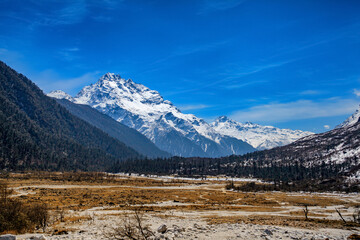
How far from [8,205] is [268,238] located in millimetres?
26893

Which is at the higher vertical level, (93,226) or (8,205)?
(8,205)

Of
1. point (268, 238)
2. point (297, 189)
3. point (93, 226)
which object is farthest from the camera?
point (297, 189)

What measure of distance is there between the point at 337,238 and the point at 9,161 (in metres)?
224

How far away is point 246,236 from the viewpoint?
85.1 feet

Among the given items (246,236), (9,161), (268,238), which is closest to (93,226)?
(246,236)

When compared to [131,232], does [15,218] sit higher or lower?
lower

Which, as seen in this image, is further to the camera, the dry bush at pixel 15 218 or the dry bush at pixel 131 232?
the dry bush at pixel 15 218

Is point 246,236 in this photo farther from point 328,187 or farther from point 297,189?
point 328,187

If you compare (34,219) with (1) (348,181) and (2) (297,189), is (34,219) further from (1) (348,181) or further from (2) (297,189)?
(1) (348,181)

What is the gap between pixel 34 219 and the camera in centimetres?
3020

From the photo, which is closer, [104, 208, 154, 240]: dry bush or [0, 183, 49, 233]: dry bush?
[104, 208, 154, 240]: dry bush

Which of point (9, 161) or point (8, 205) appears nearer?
point (8, 205)

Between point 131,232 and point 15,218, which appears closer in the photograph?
point 131,232

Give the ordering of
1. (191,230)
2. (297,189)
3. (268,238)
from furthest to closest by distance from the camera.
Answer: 1. (297,189)
2. (191,230)
3. (268,238)
